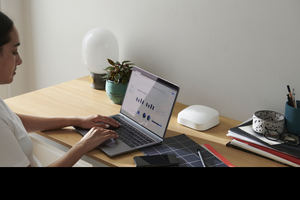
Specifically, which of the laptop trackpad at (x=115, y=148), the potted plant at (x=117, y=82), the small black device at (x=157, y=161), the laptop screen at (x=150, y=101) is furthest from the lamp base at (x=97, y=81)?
the small black device at (x=157, y=161)

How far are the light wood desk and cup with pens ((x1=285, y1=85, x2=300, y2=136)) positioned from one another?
0.60 feet

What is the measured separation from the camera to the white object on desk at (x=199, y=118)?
3.73ft

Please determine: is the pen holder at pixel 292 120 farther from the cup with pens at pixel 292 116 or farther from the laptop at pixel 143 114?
the laptop at pixel 143 114

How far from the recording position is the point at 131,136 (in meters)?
1.05

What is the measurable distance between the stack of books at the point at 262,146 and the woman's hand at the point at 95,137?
454 mm

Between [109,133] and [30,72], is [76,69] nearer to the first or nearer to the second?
[30,72]

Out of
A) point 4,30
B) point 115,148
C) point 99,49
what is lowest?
point 115,148

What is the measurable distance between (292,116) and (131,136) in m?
0.61

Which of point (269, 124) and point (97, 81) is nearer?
point (269, 124)

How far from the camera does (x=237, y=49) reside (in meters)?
1.18

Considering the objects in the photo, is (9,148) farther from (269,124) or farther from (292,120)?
(292,120)

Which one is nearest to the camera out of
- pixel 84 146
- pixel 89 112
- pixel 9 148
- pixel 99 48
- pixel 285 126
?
pixel 9 148

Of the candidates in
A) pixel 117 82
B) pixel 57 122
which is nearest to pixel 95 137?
pixel 57 122

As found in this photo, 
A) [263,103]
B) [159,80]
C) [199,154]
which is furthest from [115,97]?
[263,103]
